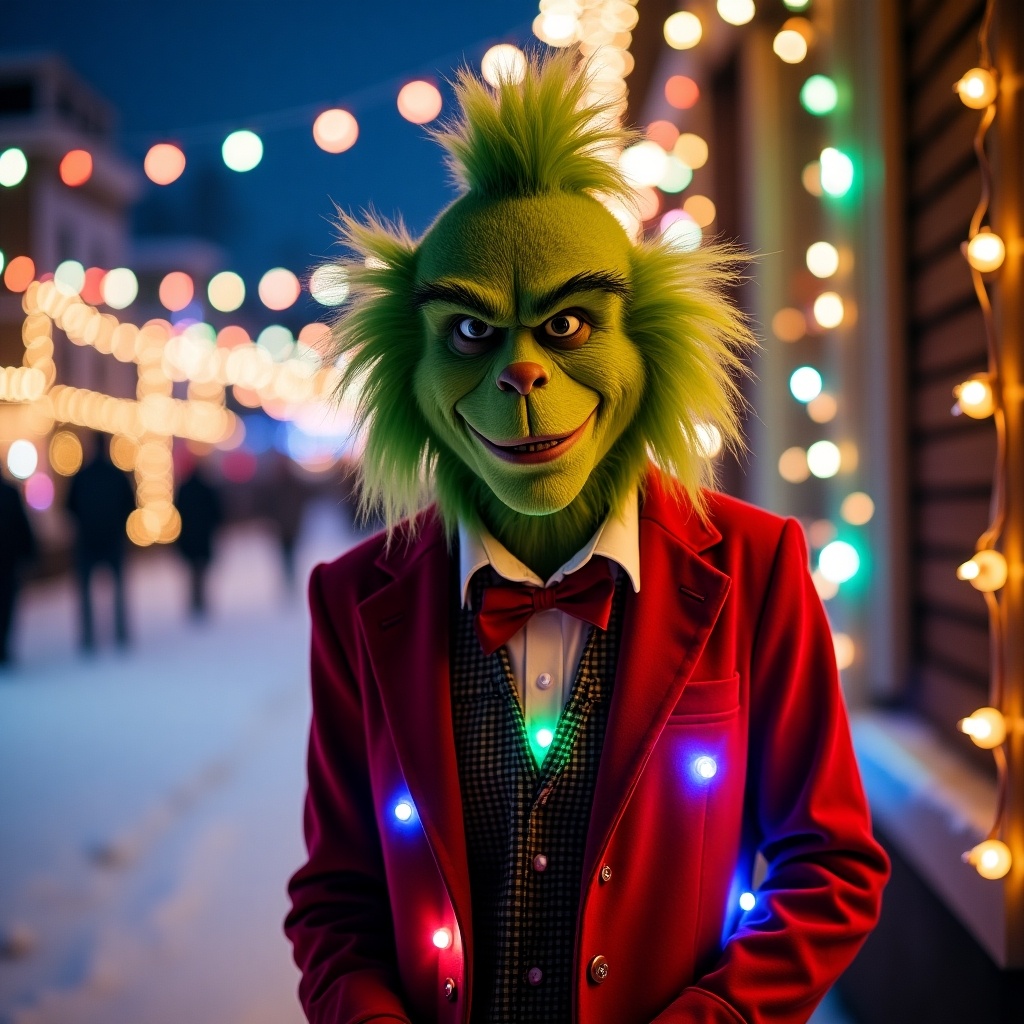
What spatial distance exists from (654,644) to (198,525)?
300 inches

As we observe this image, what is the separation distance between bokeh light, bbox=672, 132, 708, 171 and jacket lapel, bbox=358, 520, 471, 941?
4.10m

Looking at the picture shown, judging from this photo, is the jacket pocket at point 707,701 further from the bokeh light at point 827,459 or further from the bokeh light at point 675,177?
the bokeh light at point 675,177

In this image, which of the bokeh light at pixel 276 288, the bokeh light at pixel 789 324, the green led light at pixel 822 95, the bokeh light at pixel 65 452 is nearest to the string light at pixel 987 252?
the green led light at pixel 822 95

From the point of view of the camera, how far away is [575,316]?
1206 mm

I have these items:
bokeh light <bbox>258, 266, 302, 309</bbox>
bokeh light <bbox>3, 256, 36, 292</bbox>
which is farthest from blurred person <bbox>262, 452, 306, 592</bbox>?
bokeh light <bbox>258, 266, 302, 309</bbox>

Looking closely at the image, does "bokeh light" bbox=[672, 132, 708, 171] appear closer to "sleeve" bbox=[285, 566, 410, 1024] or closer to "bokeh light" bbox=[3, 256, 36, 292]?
"bokeh light" bbox=[3, 256, 36, 292]


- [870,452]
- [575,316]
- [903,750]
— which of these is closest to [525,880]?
[575,316]

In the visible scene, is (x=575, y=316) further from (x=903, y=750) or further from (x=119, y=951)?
(x=119, y=951)

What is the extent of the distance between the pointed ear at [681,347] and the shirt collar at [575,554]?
0.09 metres

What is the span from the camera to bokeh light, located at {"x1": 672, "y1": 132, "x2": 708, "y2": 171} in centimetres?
492

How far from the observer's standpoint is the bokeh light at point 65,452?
14.6 meters

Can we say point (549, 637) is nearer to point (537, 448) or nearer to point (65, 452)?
point (537, 448)

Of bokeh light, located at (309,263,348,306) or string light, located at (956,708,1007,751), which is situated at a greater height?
bokeh light, located at (309,263,348,306)

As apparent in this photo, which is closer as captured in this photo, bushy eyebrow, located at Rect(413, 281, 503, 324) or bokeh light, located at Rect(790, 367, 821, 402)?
bushy eyebrow, located at Rect(413, 281, 503, 324)
